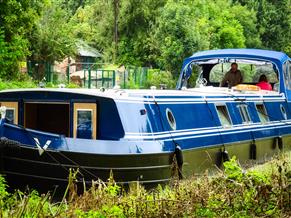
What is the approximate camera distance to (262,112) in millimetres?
15172

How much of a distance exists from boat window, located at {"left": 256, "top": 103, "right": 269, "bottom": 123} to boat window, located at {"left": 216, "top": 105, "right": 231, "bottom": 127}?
1921mm

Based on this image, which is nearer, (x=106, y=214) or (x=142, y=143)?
(x=106, y=214)

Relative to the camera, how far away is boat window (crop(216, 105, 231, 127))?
13.0m

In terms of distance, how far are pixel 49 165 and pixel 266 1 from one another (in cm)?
5164

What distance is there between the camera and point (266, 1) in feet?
191

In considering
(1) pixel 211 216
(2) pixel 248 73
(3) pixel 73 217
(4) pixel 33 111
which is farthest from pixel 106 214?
(2) pixel 248 73

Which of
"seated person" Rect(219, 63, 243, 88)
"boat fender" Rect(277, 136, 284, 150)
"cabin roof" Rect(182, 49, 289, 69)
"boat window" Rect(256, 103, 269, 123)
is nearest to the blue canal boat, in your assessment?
"boat window" Rect(256, 103, 269, 123)

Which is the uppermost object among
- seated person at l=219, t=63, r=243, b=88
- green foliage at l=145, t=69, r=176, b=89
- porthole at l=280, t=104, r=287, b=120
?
seated person at l=219, t=63, r=243, b=88

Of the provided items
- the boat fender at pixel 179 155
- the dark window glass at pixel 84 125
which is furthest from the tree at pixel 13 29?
the boat fender at pixel 179 155

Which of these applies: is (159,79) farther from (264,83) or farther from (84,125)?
(84,125)

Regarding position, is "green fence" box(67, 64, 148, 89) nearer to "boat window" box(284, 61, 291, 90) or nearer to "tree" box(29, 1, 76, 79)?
"tree" box(29, 1, 76, 79)

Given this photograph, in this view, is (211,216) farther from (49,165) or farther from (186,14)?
(186,14)

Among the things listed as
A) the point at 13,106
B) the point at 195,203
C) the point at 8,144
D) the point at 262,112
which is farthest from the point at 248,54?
the point at 195,203

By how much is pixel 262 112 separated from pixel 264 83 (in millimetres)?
2147
